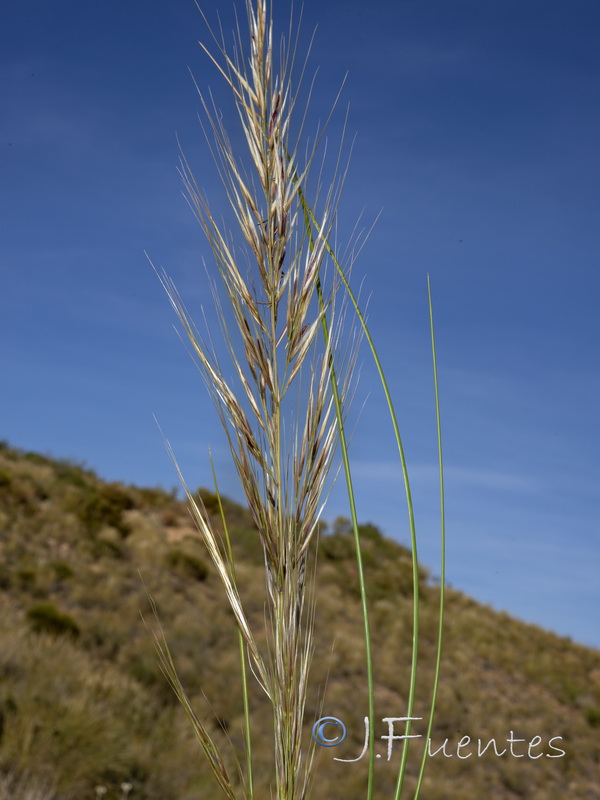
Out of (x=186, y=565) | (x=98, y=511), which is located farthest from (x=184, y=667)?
(x=98, y=511)

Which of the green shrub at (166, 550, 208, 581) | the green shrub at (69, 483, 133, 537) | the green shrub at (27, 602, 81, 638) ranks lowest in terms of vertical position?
the green shrub at (27, 602, 81, 638)

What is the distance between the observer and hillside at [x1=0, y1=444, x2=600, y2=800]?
17.7 ft

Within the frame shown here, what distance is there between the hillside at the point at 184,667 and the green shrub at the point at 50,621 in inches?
1.0

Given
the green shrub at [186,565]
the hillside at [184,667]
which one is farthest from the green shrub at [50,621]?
the green shrub at [186,565]

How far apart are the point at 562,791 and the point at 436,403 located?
1266 cm

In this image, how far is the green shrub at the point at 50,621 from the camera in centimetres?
907

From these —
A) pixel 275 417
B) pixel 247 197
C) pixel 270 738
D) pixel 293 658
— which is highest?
pixel 270 738

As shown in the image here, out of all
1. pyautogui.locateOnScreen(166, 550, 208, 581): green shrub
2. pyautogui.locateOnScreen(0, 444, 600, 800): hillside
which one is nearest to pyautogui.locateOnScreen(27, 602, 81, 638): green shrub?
pyautogui.locateOnScreen(0, 444, 600, 800): hillside

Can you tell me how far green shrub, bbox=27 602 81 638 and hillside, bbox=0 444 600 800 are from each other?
3 cm

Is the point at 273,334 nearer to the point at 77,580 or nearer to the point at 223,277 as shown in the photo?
the point at 223,277

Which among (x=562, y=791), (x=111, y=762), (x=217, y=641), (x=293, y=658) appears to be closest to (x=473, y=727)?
(x=562, y=791)

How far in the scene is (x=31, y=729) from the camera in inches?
189

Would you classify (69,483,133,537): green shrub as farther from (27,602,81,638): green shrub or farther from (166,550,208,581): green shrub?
(27,602,81,638): green shrub

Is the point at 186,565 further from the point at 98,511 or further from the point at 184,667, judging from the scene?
the point at 184,667
